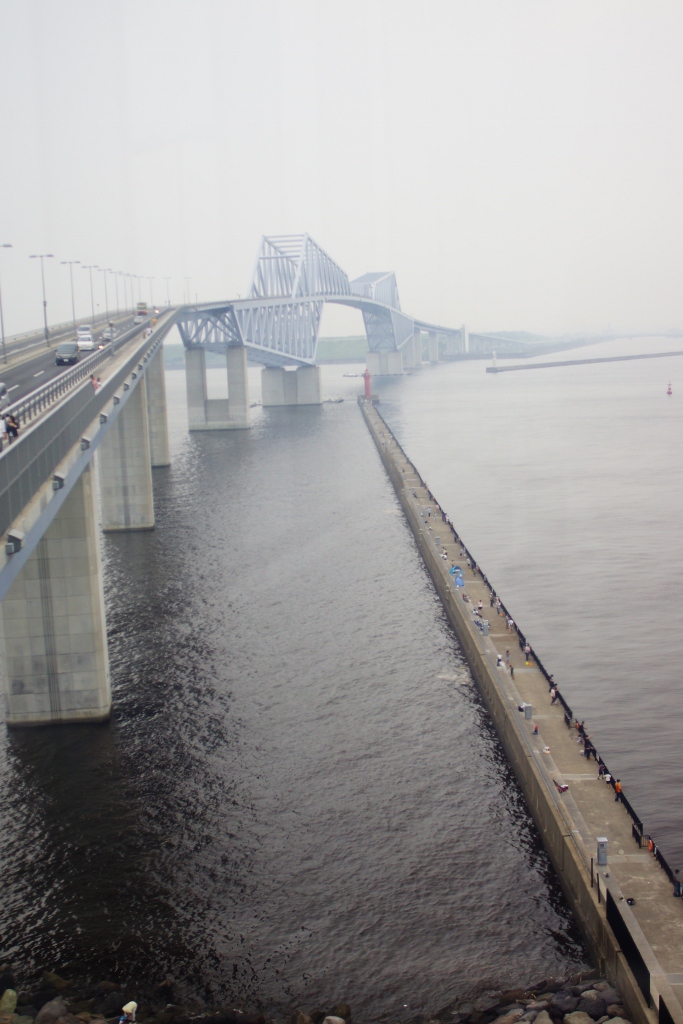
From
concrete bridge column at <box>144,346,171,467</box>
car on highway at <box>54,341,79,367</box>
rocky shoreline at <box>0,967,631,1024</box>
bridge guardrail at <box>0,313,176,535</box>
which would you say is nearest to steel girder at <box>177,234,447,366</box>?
concrete bridge column at <box>144,346,171,467</box>

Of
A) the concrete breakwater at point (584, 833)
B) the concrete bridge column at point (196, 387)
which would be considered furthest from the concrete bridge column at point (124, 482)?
the concrete bridge column at point (196, 387)

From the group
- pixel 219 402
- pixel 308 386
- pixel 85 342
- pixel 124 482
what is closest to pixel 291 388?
pixel 308 386

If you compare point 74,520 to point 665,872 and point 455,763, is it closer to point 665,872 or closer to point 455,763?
point 455,763

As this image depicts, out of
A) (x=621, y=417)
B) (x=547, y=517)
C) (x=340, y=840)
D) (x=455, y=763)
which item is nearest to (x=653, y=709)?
(x=455, y=763)

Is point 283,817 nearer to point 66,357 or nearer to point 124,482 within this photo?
point 66,357

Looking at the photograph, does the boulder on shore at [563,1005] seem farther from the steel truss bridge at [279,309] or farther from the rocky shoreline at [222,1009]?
the steel truss bridge at [279,309]

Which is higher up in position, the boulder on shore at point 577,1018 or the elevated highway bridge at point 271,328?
the elevated highway bridge at point 271,328
